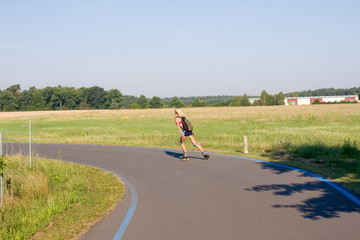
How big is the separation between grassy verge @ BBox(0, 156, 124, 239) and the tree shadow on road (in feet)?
11.3

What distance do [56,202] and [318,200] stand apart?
529 cm

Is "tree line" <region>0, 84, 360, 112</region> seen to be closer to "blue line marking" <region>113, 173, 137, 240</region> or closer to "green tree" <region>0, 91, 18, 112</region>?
"green tree" <region>0, 91, 18, 112</region>

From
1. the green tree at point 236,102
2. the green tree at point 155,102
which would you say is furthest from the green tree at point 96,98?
the green tree at point 236,102

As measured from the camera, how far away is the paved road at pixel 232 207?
5.13 metres

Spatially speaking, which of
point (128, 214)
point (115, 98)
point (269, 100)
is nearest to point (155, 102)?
point (115, 98)

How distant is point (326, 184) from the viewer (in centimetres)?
829

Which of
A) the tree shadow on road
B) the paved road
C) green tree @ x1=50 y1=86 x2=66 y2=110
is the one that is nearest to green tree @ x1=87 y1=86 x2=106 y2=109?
green tree @ x1=50 y1=86 x2=66 y2=110

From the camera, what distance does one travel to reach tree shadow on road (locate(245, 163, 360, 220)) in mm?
5957

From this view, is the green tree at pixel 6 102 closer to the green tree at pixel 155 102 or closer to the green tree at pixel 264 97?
the green tree at pixel 155 102

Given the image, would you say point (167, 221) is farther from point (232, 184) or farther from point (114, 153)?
point (114, 153)

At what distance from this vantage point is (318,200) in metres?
6.79

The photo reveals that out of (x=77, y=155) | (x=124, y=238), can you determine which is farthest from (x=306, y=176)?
(x=77, y=155)

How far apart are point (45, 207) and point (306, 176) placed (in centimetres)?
664

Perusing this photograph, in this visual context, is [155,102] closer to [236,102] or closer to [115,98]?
[115,98]
